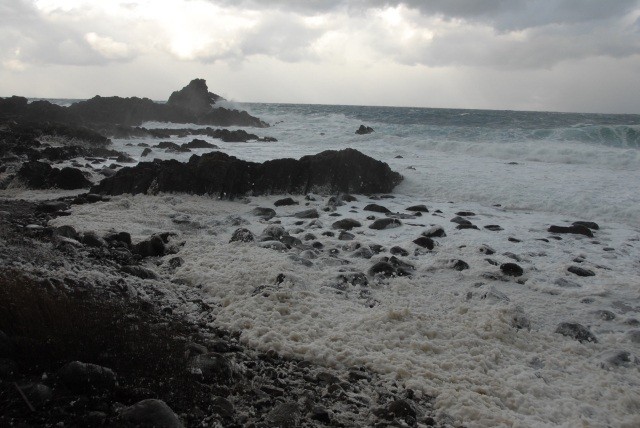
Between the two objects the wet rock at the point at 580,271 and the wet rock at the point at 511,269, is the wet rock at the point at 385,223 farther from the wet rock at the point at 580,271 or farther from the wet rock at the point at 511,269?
the wet rock at the point at 580,271

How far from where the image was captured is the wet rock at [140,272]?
24.6 ft

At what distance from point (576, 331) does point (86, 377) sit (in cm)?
564

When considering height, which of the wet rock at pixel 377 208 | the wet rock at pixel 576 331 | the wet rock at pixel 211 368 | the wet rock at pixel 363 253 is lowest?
the wet rock at pixel 576 331

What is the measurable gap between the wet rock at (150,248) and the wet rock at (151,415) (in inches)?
212

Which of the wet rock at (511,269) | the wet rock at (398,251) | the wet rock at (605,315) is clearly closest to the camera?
the wet rock at (605,315)

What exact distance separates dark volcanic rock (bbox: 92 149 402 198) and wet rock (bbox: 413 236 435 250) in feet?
20.0

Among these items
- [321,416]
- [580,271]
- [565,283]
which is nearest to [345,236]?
[565,283]

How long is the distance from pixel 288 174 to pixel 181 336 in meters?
10.1

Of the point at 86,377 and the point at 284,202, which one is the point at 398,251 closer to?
the point at 284,202

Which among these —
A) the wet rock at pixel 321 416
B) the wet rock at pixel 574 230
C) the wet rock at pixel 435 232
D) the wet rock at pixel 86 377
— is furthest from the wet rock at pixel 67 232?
the wet rock at pixel 574 230

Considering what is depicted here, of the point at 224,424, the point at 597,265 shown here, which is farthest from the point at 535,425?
the point at 597,265

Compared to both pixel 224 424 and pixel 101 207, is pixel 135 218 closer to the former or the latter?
pixel 101 207

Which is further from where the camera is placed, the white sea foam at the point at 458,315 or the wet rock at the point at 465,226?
the wet rock at the point at 465,226

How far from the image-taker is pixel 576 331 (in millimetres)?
6047
